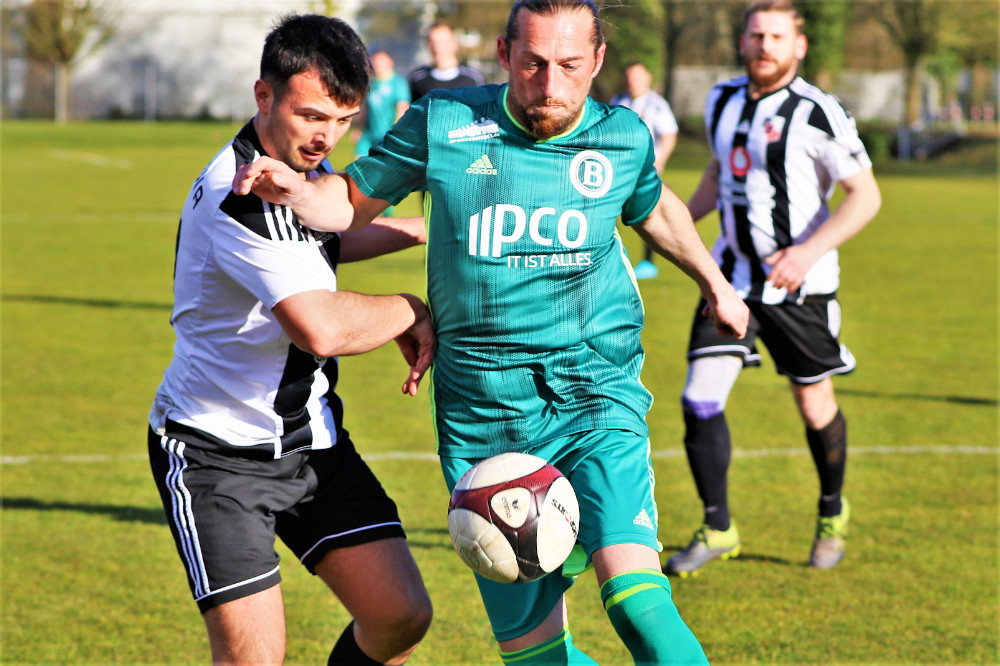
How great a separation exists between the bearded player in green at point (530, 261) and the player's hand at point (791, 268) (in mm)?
1738

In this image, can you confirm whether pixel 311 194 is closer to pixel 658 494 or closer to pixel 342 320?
pixel 342 320

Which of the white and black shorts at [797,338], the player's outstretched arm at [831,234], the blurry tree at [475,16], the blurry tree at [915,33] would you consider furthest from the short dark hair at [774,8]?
the blurry tree at [475,16]

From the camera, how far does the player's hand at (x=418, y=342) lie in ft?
11.2

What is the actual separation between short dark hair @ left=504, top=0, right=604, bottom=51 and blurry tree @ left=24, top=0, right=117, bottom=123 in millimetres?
55380

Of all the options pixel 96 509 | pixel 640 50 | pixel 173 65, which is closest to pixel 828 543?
pixel 96 509

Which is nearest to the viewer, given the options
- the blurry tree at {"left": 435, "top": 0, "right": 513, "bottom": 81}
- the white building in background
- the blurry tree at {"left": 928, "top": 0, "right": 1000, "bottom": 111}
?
the blurry tree at {"left": 928, "top": 0, "right": 1000, "bottom": 111}

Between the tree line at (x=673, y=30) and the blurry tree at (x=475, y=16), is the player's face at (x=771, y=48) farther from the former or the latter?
the blurry tree at (x=475, y=16)

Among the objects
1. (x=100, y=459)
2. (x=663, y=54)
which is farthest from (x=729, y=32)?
(x=100, y=459)

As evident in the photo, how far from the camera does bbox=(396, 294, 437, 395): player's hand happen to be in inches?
135

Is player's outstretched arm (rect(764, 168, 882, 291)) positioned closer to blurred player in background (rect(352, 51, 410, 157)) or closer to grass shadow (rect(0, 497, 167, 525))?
grass shadow (rect(0, 497, 167, 525))

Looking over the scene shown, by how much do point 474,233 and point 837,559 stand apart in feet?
10.0

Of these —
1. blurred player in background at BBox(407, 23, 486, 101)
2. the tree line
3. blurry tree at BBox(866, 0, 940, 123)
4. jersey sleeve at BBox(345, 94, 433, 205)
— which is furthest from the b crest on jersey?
blurry tree at BBox(866, 0, 940, 123)

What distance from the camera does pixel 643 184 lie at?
349 centimetres

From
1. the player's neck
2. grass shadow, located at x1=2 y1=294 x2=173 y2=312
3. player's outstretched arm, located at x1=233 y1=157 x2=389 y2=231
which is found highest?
the player's neck
